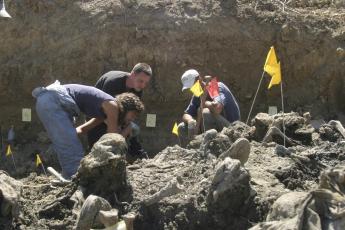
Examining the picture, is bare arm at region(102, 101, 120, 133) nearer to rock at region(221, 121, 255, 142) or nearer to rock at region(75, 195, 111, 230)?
rock at region(221, 121, 255, 142)

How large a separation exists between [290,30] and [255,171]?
6.43 metres

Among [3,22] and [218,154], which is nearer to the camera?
[218,154]

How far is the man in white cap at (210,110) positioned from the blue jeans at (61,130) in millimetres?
1717

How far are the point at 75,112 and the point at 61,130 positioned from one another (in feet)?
0.72

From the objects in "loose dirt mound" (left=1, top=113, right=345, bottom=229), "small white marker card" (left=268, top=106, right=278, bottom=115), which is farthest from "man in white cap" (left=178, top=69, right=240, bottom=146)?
"small white marker card" (left=268, top=106, right=278, bottom=115)

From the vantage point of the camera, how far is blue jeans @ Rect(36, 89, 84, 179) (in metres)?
6.18

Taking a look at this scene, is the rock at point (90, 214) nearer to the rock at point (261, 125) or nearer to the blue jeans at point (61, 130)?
the blue jeans at point (61, 130)

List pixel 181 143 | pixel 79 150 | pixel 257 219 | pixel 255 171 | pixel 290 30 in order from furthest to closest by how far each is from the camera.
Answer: pixel 290 30 < pixel 181 143 < pixel 79 150 < pixel 255 171 < pixel 257 219

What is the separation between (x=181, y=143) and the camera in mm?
9055

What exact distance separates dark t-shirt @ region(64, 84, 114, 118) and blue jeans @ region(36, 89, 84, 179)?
107 millimetres

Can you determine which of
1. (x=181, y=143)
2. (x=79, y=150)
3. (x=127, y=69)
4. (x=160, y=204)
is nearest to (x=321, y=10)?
(x=127, y=69)

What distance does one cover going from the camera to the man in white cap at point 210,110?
7520 mm

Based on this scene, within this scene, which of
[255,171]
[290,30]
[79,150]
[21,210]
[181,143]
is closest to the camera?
[21,210]

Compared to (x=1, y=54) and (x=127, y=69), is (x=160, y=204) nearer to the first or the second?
(x=127, y=69)
